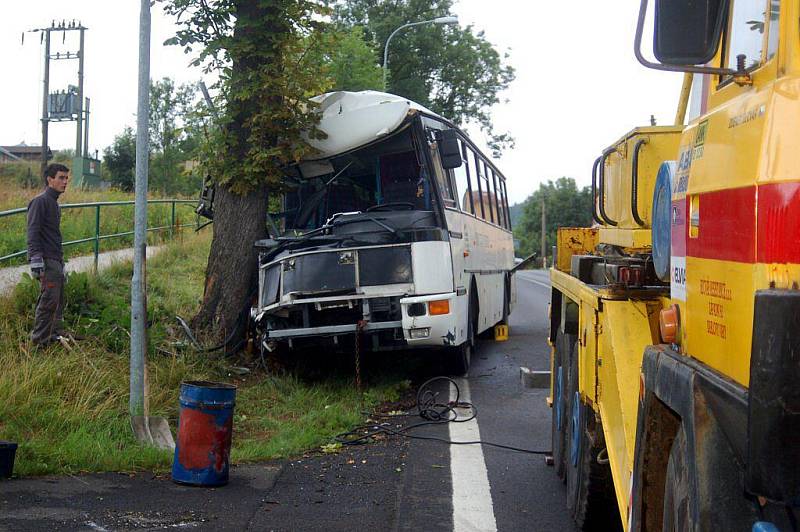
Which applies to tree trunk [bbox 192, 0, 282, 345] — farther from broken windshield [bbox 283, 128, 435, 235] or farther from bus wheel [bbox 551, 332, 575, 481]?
bus wheel [bbox 551, 332, 575, 481]

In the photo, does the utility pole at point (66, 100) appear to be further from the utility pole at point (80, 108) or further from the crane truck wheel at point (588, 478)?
the crane truck wheel at point (588, 478)

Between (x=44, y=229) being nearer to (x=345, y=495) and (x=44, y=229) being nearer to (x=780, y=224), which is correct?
(x=345, y=495)

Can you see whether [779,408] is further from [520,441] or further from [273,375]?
[273,375]

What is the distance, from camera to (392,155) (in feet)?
38.2

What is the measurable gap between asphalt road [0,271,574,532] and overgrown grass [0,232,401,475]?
0.37 meters

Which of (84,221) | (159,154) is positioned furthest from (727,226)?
(159,154)

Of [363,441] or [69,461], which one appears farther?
[363,441]

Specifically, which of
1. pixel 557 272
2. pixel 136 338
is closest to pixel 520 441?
pixel 557 272

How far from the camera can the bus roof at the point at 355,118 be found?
36.6 feet

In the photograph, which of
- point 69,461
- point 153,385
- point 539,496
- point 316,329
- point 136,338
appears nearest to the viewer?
point 539,496

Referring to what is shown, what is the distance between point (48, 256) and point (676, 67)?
814 centimetres

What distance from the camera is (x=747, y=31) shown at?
3.12 m

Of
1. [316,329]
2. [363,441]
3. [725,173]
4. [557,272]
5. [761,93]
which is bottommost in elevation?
[363,441]

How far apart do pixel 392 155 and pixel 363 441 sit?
4204 mm
